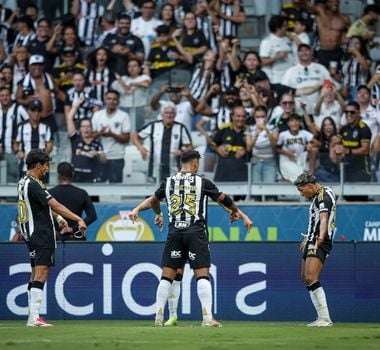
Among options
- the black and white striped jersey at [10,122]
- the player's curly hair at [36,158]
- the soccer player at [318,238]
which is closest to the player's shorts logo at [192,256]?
the soccer player at [318,238]

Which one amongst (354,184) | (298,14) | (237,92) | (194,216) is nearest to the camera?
(194,216)

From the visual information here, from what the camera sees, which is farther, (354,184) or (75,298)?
(354,184)

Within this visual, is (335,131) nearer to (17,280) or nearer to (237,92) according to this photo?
(237,92)

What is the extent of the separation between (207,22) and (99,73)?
2348 mm

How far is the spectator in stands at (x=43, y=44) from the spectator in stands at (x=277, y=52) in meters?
4.11

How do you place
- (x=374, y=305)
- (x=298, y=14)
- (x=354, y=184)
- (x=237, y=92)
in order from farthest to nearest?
(x=298, y=14)
(x=237, y=92)
(x=354, y=184)
(x=374, y=305)

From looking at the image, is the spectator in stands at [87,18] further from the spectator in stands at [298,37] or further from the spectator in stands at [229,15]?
the spectator in stands at [298,37]

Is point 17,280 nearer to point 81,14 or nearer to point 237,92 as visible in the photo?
point 237,92

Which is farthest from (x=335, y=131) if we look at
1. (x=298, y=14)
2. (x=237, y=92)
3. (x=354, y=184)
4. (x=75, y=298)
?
(x=75, y=298)

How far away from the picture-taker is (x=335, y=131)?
744 inches

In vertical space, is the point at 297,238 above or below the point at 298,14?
below

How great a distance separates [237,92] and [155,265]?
5418mm

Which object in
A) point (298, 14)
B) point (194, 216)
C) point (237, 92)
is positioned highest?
point (298, 14)

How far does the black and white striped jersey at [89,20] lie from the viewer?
2275 cm
